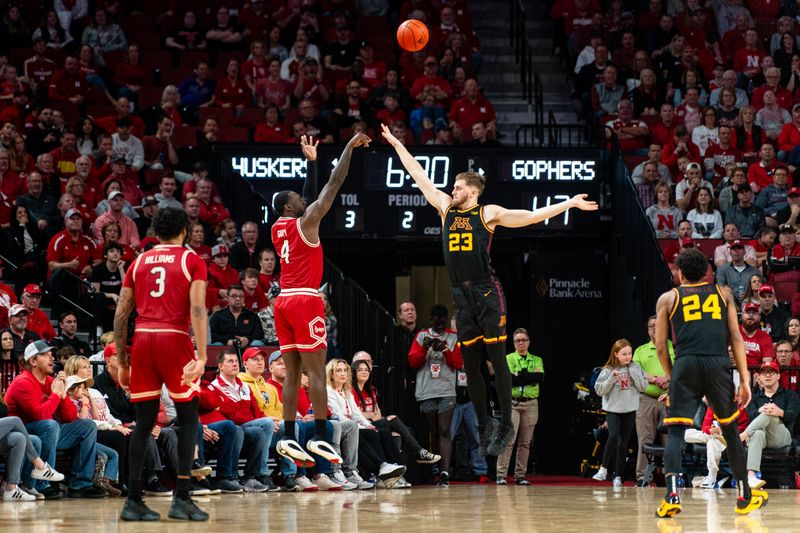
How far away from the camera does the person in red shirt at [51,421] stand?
473 inches

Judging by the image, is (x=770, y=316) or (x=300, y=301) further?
(x=770, y=316)

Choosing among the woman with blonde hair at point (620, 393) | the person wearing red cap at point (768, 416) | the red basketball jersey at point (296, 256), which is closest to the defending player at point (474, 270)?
the red basketball jersey at point (296, 256)

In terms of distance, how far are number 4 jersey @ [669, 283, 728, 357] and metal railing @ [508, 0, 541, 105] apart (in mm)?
12295

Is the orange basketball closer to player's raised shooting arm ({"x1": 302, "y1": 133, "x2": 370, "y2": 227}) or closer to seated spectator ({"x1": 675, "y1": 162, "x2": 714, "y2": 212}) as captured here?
player's raised shooting arm ({"x1": 302, "y1": 133, "x2": 370, "y2": 227})

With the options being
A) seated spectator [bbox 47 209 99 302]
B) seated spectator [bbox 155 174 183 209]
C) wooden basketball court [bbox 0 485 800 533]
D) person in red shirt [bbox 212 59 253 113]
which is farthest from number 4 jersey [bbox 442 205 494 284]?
person in red shirt [bbox 212 59 253 113]

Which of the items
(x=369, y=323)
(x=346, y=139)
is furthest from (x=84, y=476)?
(x=346, y=139)

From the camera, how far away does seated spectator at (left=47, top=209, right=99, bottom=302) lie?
1598 cm

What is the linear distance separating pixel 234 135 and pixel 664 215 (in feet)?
21.6

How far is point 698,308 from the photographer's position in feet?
32.6

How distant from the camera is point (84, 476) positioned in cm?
1211

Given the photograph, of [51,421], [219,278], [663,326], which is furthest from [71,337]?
[663,326]

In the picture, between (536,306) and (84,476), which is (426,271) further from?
(84,476)

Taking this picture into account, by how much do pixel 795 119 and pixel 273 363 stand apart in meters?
10.7

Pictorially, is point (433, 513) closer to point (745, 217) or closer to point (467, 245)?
point (467, 245)
